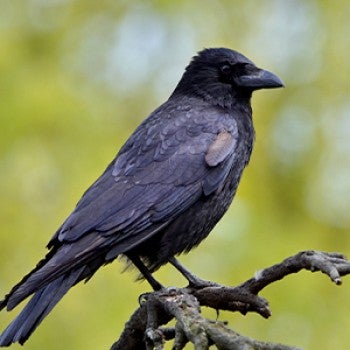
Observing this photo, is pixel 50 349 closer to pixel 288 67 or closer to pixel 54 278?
pixel 54 278

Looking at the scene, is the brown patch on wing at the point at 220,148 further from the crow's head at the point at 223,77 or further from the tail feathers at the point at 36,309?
the tail feathers at the point at 36,309

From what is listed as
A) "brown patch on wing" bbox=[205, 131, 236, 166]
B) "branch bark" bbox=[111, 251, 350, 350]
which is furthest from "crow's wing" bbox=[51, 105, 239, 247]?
"branch bark" bbox=[111, 251, 350, 350]

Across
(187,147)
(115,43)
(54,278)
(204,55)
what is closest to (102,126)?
(115,43)

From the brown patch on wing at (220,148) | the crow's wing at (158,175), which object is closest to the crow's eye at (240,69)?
the crow's wing at (158,175)

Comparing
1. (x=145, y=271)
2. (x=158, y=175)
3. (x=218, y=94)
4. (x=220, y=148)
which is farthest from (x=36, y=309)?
(x=218, y=94)

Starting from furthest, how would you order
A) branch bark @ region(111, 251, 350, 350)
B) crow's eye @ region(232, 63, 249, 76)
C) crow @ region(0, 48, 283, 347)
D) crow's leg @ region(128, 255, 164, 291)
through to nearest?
1. crow's eye @ region(232, 63, 249, 76)
2. crow's leg @ region(128, 255, 164, 291)
3. crow @ region(0, 48, 283, 347)
4. branch bark @ region(111, 251, 350, 350)

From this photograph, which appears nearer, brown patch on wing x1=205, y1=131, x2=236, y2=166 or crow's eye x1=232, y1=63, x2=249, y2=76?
brown patch on wing x1=205, y1=131, x2=236, y2=166

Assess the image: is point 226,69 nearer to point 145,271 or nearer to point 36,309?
point 145,271

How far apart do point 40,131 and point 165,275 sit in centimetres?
156

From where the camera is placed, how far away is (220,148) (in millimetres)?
5926

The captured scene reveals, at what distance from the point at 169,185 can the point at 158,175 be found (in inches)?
4.0

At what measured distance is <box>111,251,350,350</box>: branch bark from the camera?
11.7 feet

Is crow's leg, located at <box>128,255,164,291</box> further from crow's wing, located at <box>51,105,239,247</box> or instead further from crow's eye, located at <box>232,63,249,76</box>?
crow's eye, located at <box>232,63,249,76</box>

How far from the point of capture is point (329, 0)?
8.62 metres
